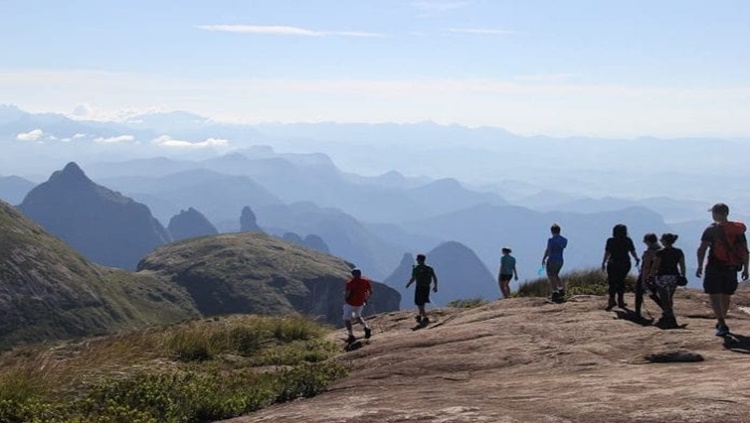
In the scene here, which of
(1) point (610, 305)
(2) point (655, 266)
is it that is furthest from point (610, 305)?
(2) point (655, 266)

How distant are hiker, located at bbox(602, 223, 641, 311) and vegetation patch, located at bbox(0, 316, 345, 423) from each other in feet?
28.4

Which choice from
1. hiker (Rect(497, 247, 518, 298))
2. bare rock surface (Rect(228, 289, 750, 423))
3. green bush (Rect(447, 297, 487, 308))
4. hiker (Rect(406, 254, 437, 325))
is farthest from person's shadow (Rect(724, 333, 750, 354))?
hiker (Rect(497, 247, 518, 298))

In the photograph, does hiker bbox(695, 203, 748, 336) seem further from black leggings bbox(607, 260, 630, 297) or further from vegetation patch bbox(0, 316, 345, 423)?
vegetation patch bbox(0, 316, 345, 423)

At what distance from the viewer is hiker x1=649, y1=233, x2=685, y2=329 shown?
16.0m

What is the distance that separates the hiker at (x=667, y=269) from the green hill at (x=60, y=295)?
14301 cm

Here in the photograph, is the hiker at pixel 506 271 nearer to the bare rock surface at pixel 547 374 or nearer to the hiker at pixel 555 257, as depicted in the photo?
the hiker at pixel 555 257

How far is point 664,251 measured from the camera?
53.3 feet

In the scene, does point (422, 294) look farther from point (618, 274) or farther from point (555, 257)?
point (618, 274)

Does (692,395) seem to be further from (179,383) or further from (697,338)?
(179,383)

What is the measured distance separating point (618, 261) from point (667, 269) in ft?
8.01

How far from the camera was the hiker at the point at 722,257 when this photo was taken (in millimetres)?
13711

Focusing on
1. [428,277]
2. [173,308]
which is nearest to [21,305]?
[173,308]

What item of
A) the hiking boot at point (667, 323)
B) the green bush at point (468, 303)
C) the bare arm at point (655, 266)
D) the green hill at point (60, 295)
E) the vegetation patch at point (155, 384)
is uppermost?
the bare arm at point (655, 266)

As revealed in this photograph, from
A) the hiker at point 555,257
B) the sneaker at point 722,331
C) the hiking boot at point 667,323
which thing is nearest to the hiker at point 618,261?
the hiker at point 555,257
